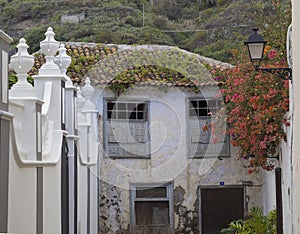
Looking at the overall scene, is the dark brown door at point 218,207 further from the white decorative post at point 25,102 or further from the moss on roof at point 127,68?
the white decorative post at point 25,102

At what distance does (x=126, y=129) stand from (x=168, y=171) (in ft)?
5.69

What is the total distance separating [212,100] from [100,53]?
3804 mm

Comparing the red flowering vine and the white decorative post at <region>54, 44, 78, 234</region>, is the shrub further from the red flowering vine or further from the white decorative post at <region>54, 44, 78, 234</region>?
the white decorative post at <region>54, 44, 78, 234</region>

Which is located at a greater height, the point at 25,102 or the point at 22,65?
the point at 22,65

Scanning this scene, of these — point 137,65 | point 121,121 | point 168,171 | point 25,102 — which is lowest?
point 168,171

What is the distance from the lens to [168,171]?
19.9 metres

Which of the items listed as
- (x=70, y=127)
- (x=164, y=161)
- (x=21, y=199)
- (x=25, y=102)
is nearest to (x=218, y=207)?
(x=164, y=161)

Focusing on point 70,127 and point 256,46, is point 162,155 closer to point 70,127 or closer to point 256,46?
point 70,127

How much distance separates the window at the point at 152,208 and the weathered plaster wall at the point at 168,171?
0.64 ft

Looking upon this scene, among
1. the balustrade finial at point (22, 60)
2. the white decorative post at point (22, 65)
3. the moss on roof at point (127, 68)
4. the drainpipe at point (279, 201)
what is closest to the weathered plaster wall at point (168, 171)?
the moss on roof at point (127, 68)

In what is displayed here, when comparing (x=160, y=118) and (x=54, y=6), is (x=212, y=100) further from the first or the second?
(x=54, y=6)

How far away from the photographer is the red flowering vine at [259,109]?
39.5ft

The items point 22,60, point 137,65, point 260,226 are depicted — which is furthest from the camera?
point 137,65

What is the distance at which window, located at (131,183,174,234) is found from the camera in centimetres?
1989
